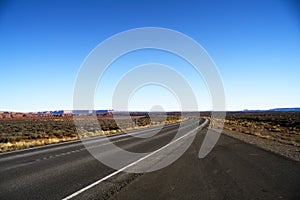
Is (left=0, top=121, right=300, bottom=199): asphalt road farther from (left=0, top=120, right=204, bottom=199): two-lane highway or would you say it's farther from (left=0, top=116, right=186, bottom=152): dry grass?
(left=0, top=116, right=186, bottom=152): dry grass

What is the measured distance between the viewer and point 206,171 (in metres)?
8.98

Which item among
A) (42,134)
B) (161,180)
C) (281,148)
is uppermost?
(42,134)

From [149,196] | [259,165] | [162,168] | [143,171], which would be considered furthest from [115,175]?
[259,165]

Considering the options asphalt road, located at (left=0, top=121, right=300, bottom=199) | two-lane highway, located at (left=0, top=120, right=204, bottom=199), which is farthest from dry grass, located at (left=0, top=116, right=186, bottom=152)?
asphalt road, located at (left=0, top=121, right=300, bottom=199)

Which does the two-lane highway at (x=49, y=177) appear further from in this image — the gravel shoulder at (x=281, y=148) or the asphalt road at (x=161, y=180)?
the gravel shoulder at (x=281, y=148)

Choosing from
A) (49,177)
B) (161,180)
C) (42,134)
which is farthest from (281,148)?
(42,134)

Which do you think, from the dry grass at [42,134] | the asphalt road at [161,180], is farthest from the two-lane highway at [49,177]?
the dry grass at [42,134]

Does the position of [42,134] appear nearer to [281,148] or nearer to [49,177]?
[281,148]

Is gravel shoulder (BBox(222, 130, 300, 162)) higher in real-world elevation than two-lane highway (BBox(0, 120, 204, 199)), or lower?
higher

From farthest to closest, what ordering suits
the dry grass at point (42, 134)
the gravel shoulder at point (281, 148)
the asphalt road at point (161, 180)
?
the dry grass at point (42, 134), the gravel shoulder at point (281, 148), the asphalt road at point (161, 180)

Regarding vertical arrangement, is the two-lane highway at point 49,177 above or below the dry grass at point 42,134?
below

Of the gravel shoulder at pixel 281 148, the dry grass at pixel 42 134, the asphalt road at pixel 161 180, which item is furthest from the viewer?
the dry grass at pixel 42 134

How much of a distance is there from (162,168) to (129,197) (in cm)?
362

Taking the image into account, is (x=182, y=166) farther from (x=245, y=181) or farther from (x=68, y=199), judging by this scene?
(x=68, y=199)
